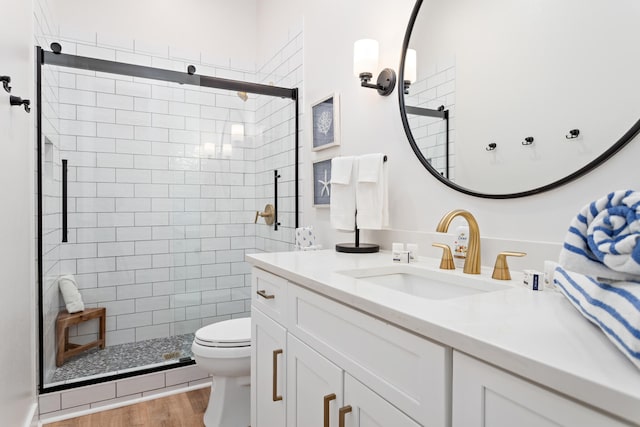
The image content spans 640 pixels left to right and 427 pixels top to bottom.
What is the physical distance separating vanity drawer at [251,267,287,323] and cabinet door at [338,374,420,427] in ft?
1.44

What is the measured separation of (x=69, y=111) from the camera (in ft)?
8.23

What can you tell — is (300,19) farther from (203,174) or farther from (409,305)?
(409,305)

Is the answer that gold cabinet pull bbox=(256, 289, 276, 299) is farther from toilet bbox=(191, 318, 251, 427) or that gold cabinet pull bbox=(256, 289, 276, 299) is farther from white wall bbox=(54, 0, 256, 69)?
white wall bbox=(54, 0, 256, 69)

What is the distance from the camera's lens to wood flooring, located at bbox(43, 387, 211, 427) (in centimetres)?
201

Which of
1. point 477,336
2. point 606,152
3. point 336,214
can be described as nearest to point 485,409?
point 477,336

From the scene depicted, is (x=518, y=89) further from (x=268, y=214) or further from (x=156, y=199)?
(x=156, y=199)

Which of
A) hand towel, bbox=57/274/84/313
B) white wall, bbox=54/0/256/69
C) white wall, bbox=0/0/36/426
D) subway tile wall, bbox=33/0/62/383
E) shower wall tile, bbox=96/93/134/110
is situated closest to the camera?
white wall, bbox=0/0/36/426

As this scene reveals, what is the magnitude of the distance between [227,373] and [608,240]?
179 centimetres

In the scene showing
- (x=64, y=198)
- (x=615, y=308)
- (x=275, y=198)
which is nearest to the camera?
(x=615, y=308)

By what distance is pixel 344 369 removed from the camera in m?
0.95

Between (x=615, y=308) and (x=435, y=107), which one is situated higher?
(x=435, y=107)

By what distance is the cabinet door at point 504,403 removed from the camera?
48 cm

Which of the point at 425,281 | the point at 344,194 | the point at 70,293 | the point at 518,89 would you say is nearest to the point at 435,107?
the point at 518,89

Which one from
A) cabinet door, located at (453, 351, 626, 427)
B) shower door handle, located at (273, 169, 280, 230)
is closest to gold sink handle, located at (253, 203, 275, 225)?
shower door handle, located at (273, 169, 280, 230)
